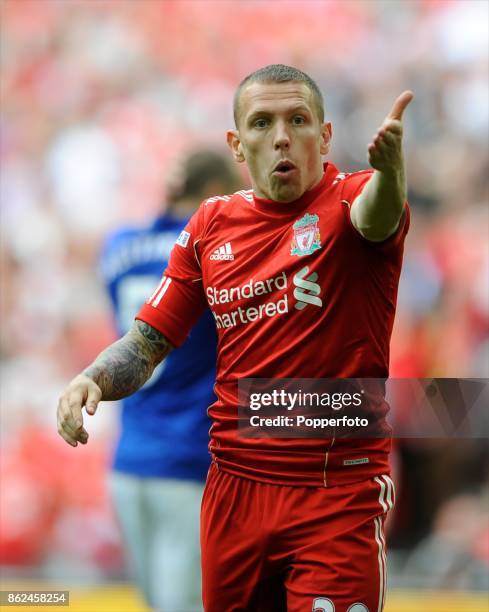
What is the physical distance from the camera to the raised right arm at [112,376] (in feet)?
7.82

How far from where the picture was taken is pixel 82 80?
27.8 feet

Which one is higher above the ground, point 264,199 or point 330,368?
point 264,199

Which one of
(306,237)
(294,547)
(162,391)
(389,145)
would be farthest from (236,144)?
(162,391)

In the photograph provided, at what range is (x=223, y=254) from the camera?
8.64ft

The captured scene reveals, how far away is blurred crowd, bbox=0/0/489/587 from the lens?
6.29 metres

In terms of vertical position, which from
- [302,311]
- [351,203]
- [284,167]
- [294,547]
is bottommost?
[294,547]

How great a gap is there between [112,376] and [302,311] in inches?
20.6

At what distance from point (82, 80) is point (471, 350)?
4152 mm

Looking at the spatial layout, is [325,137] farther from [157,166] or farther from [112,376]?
[157,166]

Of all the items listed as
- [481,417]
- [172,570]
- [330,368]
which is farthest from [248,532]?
[172,570]

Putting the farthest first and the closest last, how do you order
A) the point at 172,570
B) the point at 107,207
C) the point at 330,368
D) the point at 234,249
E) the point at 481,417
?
the point at 107,207 < the point at 172,570 < the point at 481,417 < the point at 234,249 < the point at 330,368

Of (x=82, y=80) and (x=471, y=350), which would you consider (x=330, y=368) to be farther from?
(x=82, y=80)

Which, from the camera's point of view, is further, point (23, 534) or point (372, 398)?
point (23, 534)

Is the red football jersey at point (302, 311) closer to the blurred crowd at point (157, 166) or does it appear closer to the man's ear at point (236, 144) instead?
the man's ear at point (236, 144)
